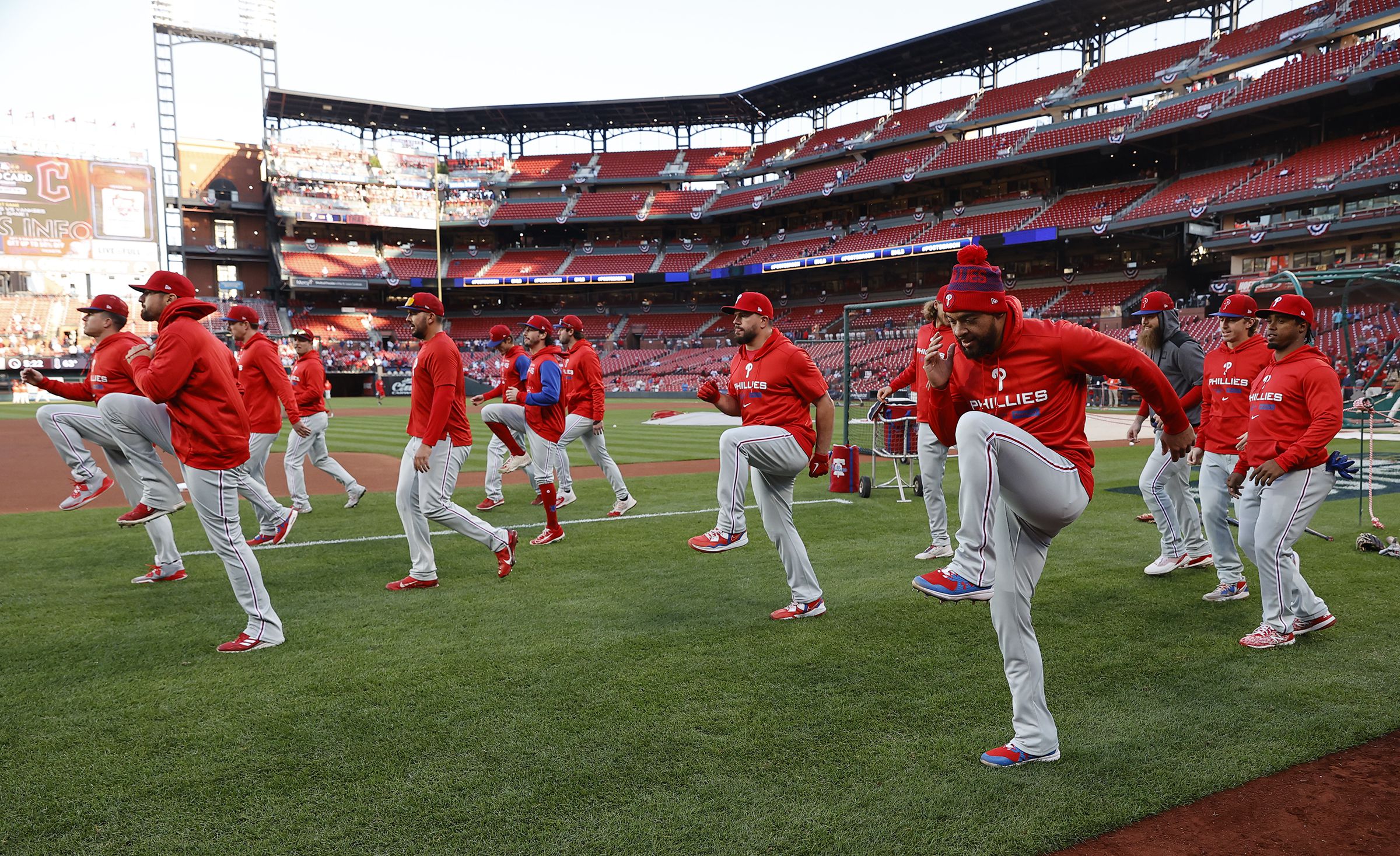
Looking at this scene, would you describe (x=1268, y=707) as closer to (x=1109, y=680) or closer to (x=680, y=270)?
(x=1109, y=680)

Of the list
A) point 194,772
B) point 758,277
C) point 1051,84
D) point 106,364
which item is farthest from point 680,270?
point 194,772

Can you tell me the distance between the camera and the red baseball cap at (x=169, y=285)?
17.2ft

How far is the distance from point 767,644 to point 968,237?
4193cm

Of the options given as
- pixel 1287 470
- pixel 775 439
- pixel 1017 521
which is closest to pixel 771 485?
pixel 775 439

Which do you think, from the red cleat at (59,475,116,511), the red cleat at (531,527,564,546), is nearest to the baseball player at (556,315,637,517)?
the red cleat at (531,527,564,546)

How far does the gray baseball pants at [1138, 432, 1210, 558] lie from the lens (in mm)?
6660

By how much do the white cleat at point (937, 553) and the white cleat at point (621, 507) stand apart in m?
3.64

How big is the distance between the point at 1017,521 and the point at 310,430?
325 inches

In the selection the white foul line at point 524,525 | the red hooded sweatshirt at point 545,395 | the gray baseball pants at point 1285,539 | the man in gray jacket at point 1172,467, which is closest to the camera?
the gray baseball pants at point 1285,539

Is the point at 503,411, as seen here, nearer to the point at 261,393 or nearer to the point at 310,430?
the point at 310,430

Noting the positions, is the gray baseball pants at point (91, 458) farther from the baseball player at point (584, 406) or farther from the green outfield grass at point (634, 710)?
the baseball player at point (584, 406)

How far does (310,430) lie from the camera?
30.5ft

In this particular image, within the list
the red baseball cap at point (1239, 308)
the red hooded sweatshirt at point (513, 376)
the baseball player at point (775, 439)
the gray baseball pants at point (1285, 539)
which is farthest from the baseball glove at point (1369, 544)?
the red hooded sweatshirt at point (513, 376)

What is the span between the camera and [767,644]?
16.1 feet
